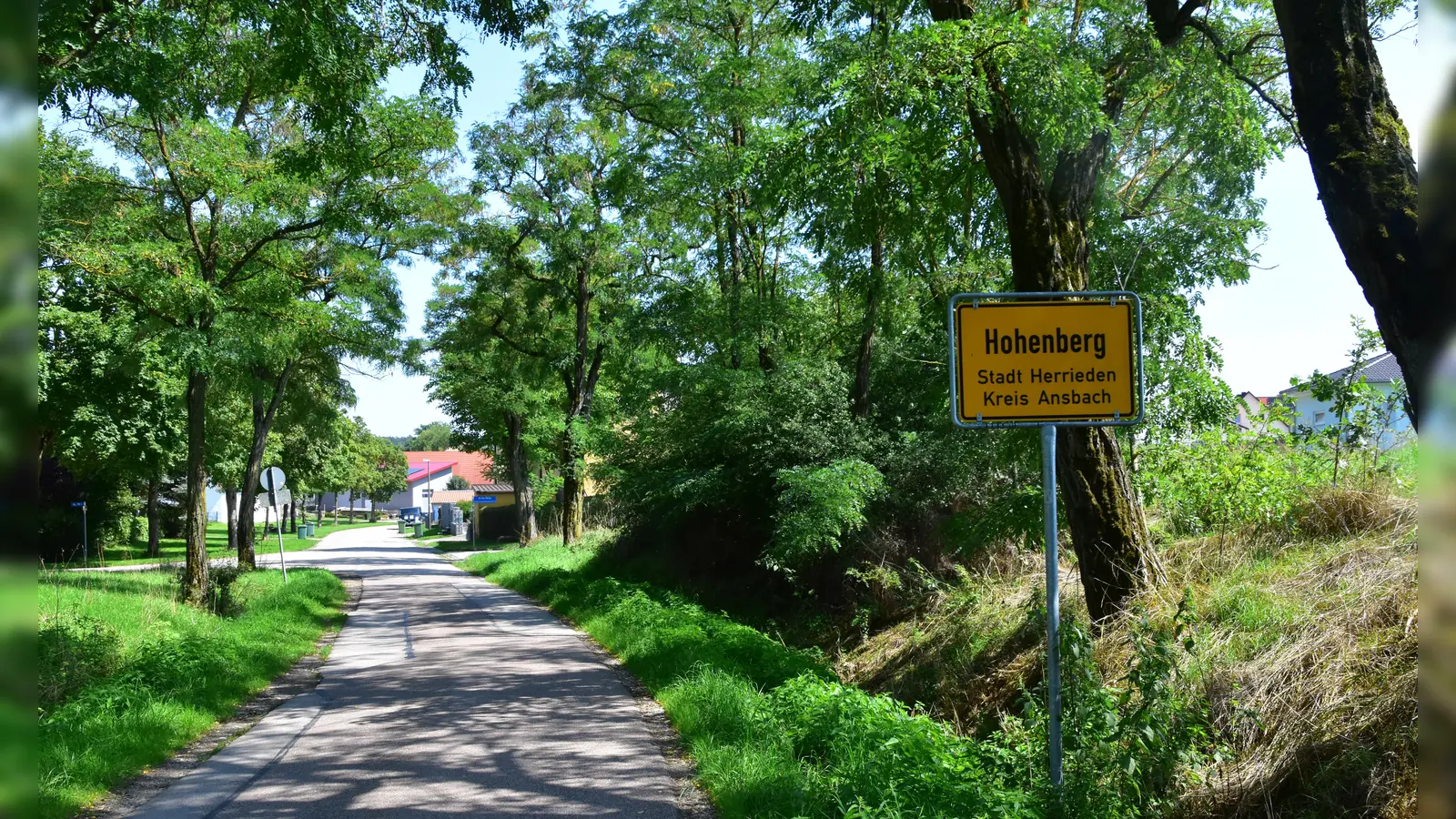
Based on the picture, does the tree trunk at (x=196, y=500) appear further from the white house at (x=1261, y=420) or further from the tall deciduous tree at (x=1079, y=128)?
the white house at (x=1261, y=420)

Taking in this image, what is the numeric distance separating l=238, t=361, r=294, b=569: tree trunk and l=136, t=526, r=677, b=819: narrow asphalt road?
14.3m

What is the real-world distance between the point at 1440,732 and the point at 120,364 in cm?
2755

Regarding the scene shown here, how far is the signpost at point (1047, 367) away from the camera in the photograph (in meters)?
5.39

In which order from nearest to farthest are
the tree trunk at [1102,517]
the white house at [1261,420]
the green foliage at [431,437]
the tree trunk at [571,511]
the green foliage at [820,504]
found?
the tree trunk at [1102,517] < the white house at [1261,420] < the green foliage at [820,504] < the tree trunk at [571,511] < the green foliage at [431,437]

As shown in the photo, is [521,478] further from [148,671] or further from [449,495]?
[449,495]

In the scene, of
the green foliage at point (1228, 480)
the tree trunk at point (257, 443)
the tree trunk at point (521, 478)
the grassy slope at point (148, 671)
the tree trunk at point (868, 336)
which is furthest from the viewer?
the tree trunk at point (521, 478)

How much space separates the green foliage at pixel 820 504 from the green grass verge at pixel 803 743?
2.21 meters

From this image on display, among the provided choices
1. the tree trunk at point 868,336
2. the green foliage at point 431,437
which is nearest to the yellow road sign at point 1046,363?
the tree trunk at point 868,336

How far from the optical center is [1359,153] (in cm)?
464

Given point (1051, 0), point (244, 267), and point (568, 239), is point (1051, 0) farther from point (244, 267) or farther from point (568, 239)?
point (568, 239)

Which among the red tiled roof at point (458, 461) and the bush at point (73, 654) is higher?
the red tiled roof at point (458, 461)

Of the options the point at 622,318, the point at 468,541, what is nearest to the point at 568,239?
the point at 622,318

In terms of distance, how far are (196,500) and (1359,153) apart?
18242 millimetres

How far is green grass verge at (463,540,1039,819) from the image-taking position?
19.5ft
